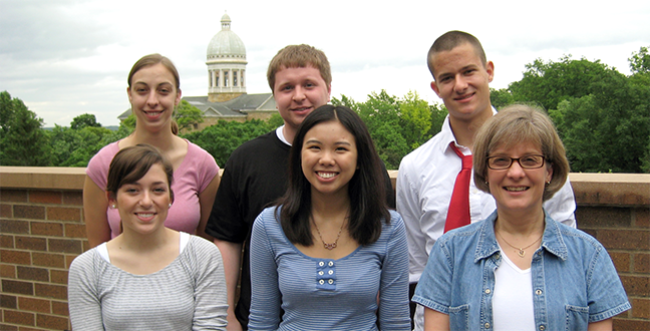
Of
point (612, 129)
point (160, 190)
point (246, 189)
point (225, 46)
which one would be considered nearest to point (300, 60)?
point (246, 189)

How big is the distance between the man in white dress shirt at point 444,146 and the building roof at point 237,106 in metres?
119

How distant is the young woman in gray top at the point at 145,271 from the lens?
2.48 m

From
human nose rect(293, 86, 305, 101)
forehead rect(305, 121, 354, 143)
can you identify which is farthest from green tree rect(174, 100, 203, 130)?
forehead rect(305, 121, 354, 143)

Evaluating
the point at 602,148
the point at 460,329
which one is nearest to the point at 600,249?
the point at 460,329

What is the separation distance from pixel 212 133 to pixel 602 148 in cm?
3354

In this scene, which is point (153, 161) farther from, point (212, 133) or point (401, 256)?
point (212, 133)

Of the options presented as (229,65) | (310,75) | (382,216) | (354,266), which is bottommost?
(354,266)

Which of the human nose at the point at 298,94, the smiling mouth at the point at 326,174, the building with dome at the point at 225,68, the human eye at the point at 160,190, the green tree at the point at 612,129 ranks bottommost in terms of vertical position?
the human eye at the point at 160,190

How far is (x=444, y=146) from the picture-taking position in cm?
293

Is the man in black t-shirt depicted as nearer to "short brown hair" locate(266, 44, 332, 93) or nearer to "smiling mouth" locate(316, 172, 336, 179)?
"short brown hair" locate(266, 44, 332, 93)

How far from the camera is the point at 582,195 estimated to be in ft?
10.7

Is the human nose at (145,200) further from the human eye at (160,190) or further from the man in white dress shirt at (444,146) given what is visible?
the man in white dress shirt at (444,146)

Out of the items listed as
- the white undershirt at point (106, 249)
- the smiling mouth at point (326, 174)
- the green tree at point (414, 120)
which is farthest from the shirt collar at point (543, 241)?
the green tree at point (414, 120)

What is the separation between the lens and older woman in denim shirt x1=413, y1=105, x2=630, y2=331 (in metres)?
2.05
